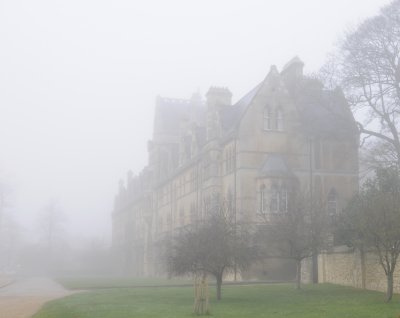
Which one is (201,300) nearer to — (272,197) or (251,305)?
(251,305)

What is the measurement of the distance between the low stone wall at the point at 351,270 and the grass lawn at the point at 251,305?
913 millimetres

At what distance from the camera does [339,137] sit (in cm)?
4178

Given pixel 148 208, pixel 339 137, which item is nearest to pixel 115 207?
pixel 148 208

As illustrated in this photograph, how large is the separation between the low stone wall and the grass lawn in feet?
3.00

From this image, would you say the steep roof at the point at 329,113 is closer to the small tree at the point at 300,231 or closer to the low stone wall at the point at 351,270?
the low stone wall at the point at 351,270

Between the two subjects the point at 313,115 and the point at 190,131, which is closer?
the point at 313,115

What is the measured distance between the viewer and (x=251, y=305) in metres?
24.3

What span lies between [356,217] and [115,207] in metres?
96.3

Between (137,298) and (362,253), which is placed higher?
(362,253)

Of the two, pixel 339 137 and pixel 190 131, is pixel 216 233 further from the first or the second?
pixel 190 131

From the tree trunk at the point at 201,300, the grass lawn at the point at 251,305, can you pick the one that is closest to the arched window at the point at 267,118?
the grass lawn at the point at 251,305

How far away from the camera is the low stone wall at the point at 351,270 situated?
92.8ft

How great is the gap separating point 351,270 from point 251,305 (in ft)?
30.7

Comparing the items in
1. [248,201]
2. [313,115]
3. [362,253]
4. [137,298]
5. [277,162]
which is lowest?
[137,298]
